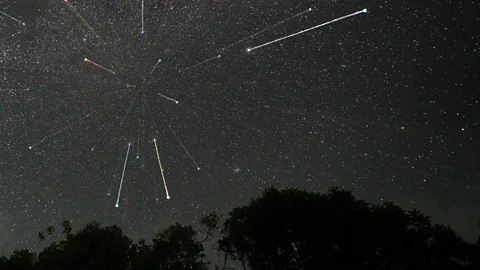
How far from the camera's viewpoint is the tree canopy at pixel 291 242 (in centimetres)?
1512

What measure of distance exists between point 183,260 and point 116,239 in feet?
13.3

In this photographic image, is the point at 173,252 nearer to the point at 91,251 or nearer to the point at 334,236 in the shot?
the point at 91,251

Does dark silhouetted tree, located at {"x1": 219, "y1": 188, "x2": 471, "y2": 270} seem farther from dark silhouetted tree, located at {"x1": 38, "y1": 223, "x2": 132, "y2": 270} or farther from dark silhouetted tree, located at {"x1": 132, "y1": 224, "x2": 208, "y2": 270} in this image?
dark silhouetted tree, located at {"x1": 38, "y1": 223, "x2": 132, "y2": 270}

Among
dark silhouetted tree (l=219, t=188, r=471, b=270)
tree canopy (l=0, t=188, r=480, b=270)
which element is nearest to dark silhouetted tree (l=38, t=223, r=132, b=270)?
tree canopy (l=0, t=188, r=480, b=270)

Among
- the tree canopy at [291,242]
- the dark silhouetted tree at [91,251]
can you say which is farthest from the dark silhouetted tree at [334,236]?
the dark silhouetted tree at [91,251]

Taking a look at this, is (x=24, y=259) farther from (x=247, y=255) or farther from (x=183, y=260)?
(x=247, y=255)

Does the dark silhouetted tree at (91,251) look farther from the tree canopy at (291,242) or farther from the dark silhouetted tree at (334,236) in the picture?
the dark silhouetted tree at (334,236)

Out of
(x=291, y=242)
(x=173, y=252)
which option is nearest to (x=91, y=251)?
(x=173, y=252)

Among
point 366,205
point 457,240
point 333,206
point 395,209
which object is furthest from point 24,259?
point 457,240

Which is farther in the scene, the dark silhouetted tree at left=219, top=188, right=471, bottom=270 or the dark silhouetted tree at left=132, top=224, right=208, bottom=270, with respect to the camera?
the dark silhouetted tree at left=132, top=224, right=208, bottom=270

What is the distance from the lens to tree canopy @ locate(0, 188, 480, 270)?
15.1 m

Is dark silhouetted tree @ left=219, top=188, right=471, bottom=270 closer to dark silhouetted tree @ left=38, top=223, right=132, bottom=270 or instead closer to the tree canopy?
the tree canopy

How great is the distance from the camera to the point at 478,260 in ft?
48.1

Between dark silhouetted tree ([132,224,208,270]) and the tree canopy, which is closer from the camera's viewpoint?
the tree canopy
